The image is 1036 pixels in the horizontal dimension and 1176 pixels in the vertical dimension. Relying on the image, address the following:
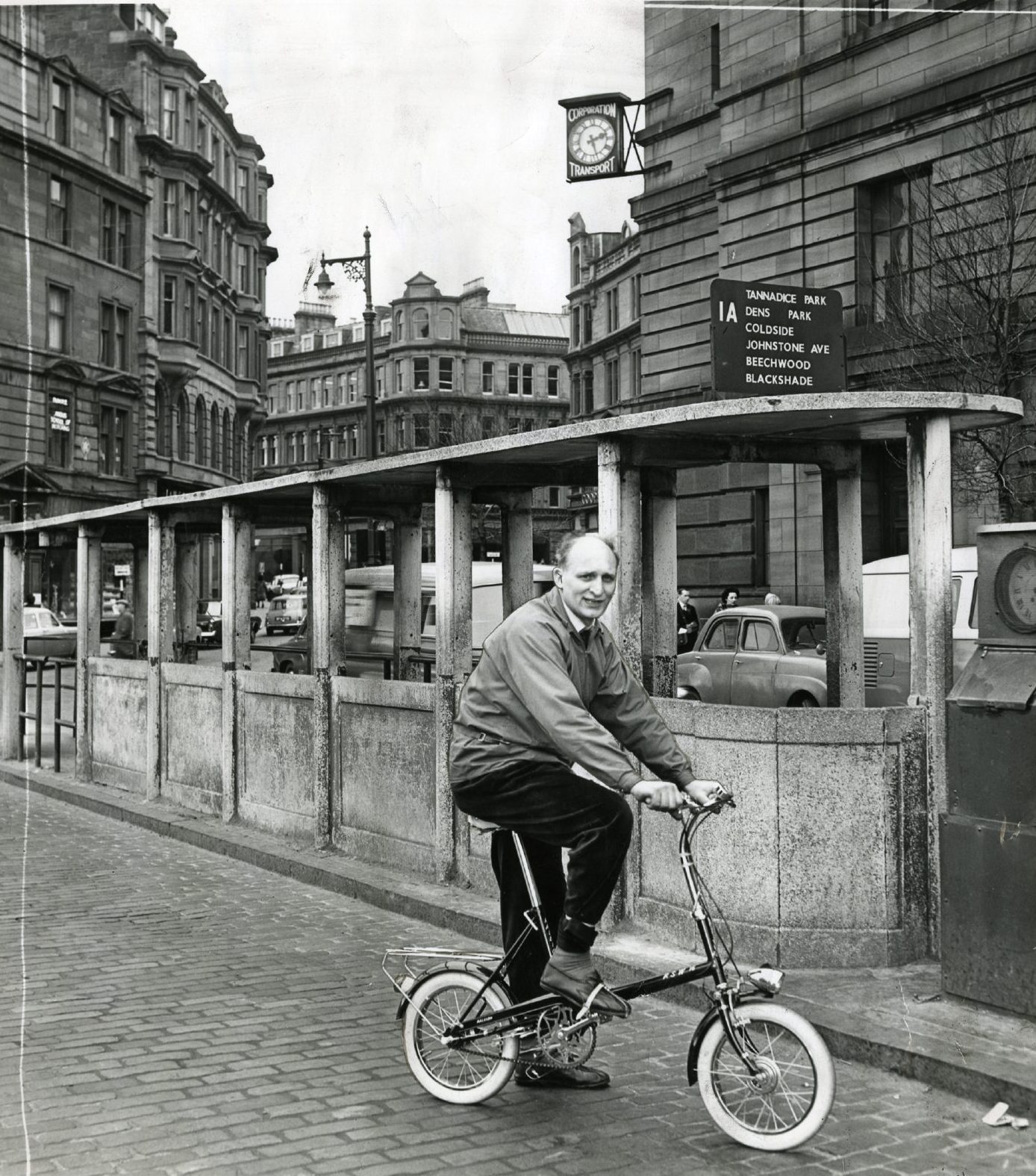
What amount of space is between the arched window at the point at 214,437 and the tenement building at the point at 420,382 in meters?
4.83

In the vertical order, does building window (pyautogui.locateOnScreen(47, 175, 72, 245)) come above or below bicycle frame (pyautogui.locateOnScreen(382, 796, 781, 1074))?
above

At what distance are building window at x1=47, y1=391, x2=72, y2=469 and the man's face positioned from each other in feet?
157

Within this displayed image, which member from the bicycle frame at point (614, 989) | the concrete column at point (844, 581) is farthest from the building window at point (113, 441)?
the bicycle frame at point (614, 989)

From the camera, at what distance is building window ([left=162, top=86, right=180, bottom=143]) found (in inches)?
2272

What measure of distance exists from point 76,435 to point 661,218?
27.6 meters

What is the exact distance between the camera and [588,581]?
466cm

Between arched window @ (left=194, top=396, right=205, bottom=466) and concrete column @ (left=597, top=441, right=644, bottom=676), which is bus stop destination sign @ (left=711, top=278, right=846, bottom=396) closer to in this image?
concrete column @ (left=597, top=441, right=644, bottom=676)

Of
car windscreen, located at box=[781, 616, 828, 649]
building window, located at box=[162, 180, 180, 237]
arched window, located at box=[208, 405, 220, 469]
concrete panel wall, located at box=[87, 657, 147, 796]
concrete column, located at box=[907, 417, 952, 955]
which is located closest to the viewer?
concrete column, located at box=[907, 417, 952, 955]

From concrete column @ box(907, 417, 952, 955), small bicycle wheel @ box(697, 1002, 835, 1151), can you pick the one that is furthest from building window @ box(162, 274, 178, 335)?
small bicycle wheel @ box(697, 1002, 835, 1151)

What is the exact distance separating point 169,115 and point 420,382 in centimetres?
1551

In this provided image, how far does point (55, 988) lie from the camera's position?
6.39m

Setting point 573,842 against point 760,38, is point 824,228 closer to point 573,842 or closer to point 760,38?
point 760,38

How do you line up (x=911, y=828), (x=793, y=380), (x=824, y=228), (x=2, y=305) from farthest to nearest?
(x=2, y=305) → (x=824, y=228) → (x=793, y=380) → (x=911, y=828)

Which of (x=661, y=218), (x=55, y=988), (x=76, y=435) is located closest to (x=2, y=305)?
(x=76, y=435)
